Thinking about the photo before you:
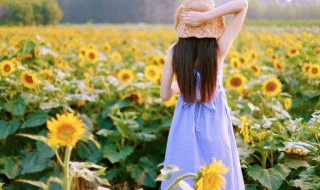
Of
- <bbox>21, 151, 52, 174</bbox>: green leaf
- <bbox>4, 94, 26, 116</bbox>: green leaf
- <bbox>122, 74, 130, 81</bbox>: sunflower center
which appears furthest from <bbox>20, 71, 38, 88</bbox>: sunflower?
<bbox>122, 74, 130, 81</bbox>: sunflower center

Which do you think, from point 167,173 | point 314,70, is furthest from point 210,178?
point 314,70

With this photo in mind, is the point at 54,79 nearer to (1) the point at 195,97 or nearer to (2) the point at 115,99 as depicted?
(2) the point at 115,99

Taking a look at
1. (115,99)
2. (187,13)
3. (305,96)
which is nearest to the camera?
(187,13)

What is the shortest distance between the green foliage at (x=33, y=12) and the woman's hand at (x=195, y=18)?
8601 mm

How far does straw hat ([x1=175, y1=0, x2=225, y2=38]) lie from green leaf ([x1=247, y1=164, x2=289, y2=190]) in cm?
83

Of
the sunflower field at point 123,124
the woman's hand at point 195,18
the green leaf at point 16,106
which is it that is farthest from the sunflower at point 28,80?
the woman's hand at point 195,18

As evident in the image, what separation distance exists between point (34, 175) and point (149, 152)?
82 cm

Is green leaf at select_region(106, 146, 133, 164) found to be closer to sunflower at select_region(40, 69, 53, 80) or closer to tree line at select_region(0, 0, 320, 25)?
sunflower at select_region(40, 69, 53, 80)

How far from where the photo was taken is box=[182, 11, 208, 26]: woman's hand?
234 cm

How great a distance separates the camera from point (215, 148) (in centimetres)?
244

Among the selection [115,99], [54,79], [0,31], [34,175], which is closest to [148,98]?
[115,99]

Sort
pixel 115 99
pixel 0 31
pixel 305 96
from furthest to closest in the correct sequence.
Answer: pixel 0 31 < pixel 305 96 < pixel 115 99

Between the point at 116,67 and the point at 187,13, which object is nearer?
the point at 187,13

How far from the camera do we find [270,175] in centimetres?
281
